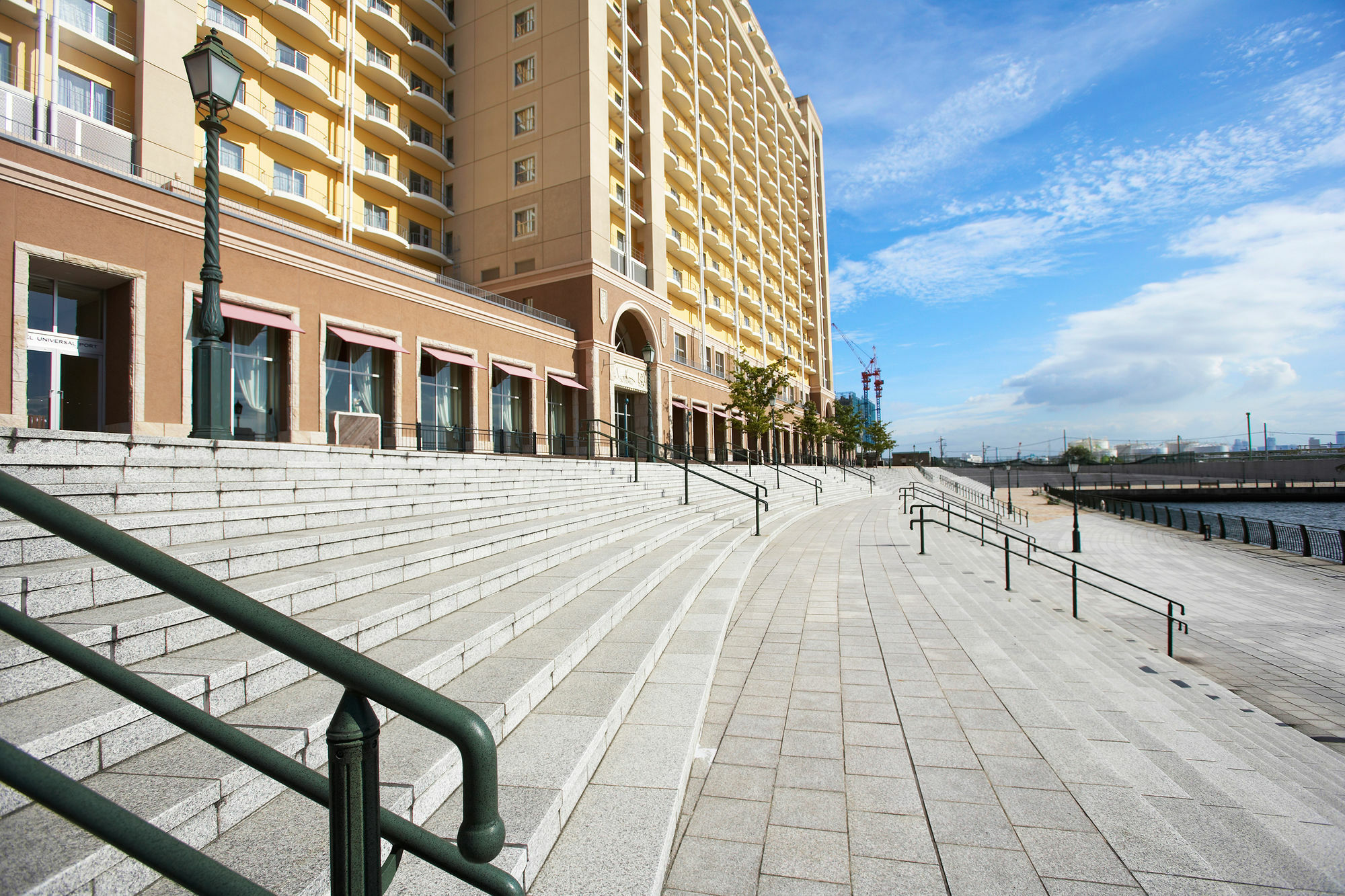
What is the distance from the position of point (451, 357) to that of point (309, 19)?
50.5ft

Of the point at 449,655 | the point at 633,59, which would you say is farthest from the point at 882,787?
the point at 633,59

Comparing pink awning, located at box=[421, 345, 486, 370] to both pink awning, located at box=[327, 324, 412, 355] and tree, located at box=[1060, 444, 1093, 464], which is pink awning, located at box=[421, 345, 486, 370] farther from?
tree, located at box=[1060, 444, 1093, 464]

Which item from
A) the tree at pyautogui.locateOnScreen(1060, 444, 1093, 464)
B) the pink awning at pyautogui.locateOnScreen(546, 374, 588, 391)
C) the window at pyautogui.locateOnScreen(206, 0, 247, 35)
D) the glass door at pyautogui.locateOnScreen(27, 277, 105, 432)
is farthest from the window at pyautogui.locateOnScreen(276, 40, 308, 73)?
the tree at pyautogui.locateOnScreen(1060, 444, 1093, 464)

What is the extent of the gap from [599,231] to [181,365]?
55.9 ft

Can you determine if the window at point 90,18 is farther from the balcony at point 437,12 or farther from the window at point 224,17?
the balcony at point 437,12

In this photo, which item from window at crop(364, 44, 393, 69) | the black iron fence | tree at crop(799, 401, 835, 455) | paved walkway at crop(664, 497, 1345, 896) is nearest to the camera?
paved walkway at crop(664, 497, 1345, 896)

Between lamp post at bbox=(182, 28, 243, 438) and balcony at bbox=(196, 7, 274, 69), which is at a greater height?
balcony at bbox=(196, 7, 274, 69)

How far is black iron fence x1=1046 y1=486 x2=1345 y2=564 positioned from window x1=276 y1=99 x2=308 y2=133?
3921 cm

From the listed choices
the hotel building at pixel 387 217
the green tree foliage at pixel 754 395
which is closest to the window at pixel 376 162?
the hotel building at pixel 387 217

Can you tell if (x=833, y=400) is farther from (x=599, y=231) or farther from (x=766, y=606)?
(x=766, y=606)

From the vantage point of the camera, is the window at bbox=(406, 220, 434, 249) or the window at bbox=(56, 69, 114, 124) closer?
the window at bbox=(56, 69, 114, 124)

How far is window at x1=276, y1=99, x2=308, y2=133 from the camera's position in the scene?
2341 centimetres

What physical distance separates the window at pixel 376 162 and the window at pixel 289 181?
2.82 meters

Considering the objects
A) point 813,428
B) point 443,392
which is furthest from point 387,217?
point 813,428
